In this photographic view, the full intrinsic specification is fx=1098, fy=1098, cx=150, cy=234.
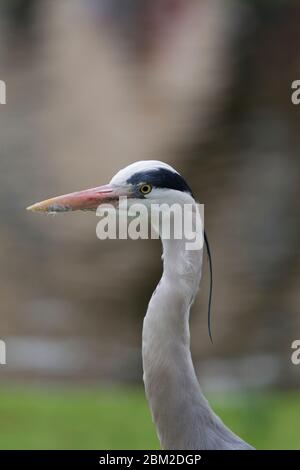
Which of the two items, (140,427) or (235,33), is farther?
(235,33)

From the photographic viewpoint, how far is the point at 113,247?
18.8 feet

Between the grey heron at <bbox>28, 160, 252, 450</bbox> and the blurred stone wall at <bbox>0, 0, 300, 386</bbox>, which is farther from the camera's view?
the blurred stone wall at <bbox>0, 0, 300, 386</bbox>

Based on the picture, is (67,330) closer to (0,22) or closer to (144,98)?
(144,98)

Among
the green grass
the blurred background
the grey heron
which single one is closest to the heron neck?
the grey heron

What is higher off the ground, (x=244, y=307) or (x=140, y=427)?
(x=244, y=307)

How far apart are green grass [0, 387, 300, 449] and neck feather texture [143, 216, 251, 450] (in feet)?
6.38

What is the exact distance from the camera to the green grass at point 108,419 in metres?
4.55

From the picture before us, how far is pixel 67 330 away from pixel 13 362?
35 centimetres

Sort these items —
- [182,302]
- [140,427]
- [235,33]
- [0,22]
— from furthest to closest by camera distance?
[0,22], [235,33], [140,427], [182,302]

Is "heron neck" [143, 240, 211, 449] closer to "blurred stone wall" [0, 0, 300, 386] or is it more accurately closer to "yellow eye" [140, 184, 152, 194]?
"yellow eye" [140, 184, 152, 194]

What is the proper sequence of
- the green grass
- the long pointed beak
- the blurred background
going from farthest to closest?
the blurred background < the green grass < the long pointed beak

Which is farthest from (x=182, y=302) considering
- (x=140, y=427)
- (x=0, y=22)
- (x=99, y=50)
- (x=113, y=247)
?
(x=0, y=22)

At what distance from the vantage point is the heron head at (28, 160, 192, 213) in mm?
2354

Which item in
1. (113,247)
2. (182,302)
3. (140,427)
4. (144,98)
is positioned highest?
(144,98)
